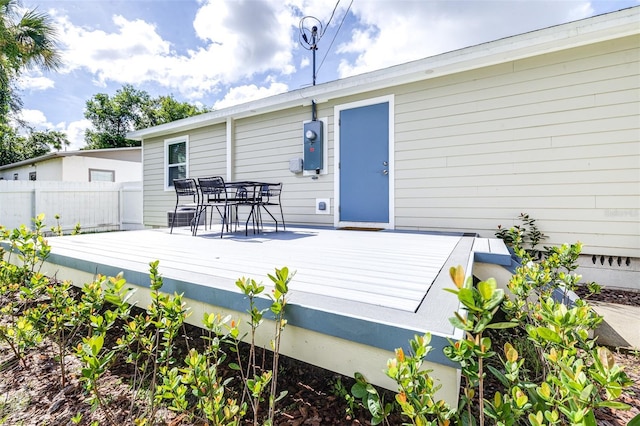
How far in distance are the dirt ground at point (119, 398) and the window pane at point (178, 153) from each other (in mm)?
5700

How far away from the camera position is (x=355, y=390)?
1.04 metres

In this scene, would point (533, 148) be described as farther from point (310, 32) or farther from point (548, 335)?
point (310, 32)

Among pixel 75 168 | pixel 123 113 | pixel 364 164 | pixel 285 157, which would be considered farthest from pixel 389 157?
pixel 123 113

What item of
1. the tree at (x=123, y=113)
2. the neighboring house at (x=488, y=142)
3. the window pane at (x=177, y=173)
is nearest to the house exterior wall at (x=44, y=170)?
the tree at (x=123, y=113)

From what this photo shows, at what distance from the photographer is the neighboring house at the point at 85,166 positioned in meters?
13.4

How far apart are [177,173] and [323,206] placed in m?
4.10

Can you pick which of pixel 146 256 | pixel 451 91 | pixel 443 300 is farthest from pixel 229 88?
pixel 443 300

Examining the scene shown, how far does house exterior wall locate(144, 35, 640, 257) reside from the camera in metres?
3.21

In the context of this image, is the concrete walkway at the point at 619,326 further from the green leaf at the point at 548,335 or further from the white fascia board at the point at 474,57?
the white fascia board at the point at 474,57

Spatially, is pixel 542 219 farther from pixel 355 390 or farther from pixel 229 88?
pixel 229 88

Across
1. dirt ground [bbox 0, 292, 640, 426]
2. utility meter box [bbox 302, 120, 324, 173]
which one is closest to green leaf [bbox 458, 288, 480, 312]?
dirt ground [bbox 0, 292, 640, 426]

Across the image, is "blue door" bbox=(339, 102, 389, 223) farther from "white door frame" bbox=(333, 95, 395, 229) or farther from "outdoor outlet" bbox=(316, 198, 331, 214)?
"outdoor outlet" bbox=(316, 198, 331, 214)

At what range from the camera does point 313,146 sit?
16.5ft

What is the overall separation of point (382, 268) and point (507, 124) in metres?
3.03
